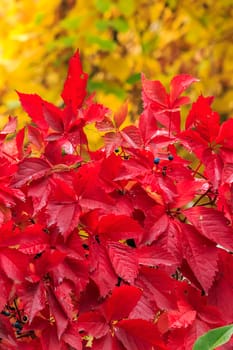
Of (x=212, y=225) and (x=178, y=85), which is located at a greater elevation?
(x=178, y=85)

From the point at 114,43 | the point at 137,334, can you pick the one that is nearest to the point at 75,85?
the point at 137,334

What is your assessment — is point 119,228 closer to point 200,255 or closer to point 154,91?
point 200,255

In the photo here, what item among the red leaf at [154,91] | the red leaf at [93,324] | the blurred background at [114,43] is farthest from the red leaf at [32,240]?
the blurred background at [114,43]

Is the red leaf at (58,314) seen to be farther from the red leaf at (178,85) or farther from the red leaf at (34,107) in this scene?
the red leaf at (178,85)

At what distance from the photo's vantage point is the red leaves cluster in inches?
37.7

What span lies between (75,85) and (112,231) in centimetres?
23

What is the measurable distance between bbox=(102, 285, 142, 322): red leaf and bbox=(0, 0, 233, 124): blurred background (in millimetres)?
2176

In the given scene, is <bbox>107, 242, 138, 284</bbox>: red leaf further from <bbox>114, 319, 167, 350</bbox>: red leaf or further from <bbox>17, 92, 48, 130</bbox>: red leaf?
<bbox>17, 92, 48, 130</bbox>: red leaf

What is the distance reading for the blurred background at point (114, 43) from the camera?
3321 millimetres

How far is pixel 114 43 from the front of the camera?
3.33 metres

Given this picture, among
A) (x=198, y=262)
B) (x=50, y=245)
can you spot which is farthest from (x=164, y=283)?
(x=50, y=245)

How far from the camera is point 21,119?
124 inches

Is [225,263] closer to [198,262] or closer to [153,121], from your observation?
[198,262]

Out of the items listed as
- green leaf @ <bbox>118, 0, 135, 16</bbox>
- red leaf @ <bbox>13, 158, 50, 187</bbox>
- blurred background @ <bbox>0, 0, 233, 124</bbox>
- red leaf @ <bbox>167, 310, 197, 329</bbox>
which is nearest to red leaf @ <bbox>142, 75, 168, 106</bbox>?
red leaf @ <bbox>13, 158, 50, 187</bbox>
